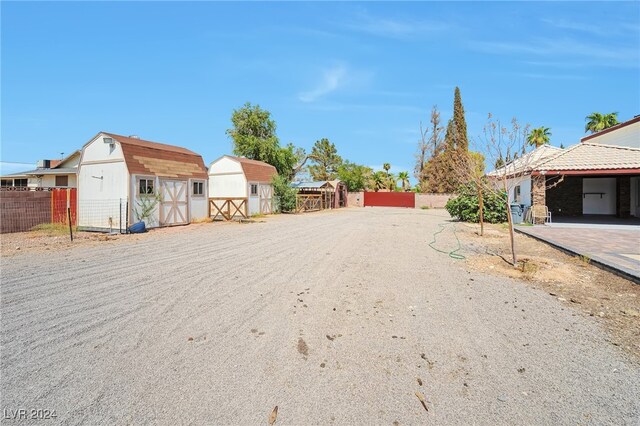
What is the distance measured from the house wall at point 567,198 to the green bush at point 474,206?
4.95m

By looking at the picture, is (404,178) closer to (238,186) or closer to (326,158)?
(326,158)

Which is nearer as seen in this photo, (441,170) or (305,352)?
(305,352)

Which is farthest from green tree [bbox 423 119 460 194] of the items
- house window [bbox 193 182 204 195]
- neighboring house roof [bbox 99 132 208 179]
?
neighboring house roof [bbox 99 132 208 179]

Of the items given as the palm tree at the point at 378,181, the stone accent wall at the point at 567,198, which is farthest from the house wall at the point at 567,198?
the palm tree at the point at 378,181

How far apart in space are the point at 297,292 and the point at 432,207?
40.3 metres

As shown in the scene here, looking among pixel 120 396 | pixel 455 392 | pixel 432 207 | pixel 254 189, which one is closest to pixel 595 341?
pixel 455 392

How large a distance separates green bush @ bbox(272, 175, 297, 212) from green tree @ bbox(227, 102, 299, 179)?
5.95m

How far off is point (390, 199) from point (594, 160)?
30566 mm

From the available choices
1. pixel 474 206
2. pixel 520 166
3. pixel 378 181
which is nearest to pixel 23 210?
pixel 520 166

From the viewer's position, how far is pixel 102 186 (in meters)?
16.5

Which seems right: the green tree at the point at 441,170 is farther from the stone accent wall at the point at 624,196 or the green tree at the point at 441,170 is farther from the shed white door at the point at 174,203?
the shed white door at the point at 174,203

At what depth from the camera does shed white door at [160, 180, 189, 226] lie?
1769 centimetres

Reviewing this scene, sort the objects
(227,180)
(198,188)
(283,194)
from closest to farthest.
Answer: (198,188), (227,180), (283,194)

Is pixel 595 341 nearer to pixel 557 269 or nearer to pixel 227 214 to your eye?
pixel 557 269
